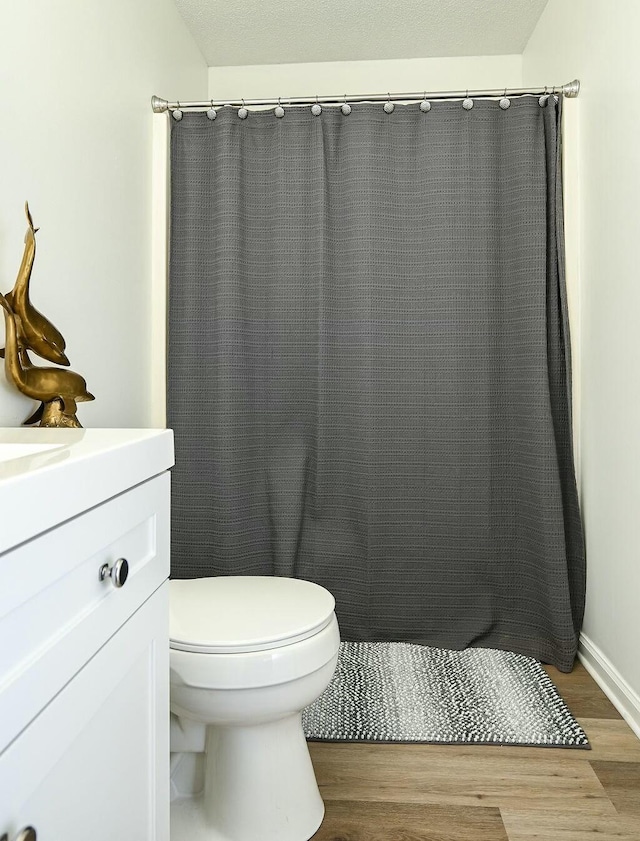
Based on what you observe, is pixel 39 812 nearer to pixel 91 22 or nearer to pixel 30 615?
pixel 30 615

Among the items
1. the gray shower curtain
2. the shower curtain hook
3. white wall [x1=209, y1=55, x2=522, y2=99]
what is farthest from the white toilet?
white wall [x1=209, y1=55, x2=522, y2=99]

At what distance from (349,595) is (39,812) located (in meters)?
1.78

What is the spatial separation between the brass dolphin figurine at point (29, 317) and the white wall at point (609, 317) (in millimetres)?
1457

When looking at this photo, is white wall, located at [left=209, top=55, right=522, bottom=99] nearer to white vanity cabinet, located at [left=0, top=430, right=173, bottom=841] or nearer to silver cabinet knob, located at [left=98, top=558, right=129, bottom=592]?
white vanity cabinet, located at [left=0, top=430, right=173, bottom=841]

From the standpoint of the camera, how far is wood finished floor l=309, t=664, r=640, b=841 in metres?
1.40

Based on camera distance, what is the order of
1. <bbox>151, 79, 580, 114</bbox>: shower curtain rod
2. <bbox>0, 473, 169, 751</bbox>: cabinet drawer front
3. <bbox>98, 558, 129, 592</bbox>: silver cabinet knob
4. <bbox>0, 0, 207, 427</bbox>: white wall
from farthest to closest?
1. <bbox>151, 79, 580, 114</bbox>: shower curtain rod
2. <bbox>0, 0, 207, 427</bbox>: white wall
3. <bbox>98, 558, 129, 592</bbox>: silver cabinet knob
4. <bbox>0, 473, 169, 751</bbox>: cabinet drawer front

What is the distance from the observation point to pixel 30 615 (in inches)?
23.6

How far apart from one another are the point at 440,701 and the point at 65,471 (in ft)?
5.19

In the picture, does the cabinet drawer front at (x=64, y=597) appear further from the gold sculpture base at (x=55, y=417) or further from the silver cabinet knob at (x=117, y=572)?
the gold sculpture base at (x=55, y=417)

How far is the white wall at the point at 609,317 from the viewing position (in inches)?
72.1

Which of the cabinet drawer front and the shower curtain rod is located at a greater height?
the shower curtain rod

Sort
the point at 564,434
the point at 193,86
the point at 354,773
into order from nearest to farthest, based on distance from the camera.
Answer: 1. the point at 354,773
2. the point at 564,434
3. the point at 193,86

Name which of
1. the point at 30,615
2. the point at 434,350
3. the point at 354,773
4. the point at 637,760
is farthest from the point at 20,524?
the point at 434,350

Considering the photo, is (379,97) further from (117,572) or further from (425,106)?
(117,572)
